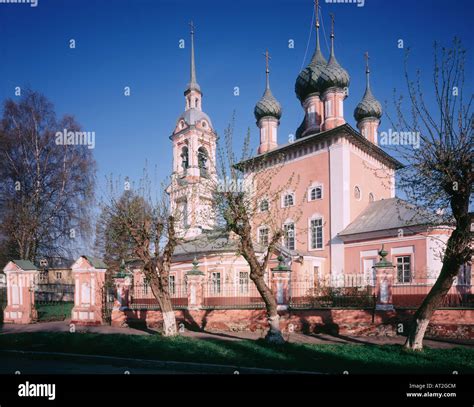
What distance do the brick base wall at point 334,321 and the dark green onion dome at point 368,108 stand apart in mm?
20942

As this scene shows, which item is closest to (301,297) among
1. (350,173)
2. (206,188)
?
(206,188)

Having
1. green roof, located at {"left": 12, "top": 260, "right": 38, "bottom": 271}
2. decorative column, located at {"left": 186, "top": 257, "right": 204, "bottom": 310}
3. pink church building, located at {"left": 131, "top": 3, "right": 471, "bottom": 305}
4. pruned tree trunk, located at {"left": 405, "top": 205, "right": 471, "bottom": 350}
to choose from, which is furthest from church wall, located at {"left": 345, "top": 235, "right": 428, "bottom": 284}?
green roof, located at {"left": 12, "top": 260, "right": 38, "bottom": 271}

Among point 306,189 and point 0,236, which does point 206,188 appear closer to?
point 306,189

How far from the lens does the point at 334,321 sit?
13492 millimetres

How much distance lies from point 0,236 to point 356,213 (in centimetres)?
2036

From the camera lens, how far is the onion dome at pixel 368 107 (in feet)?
100

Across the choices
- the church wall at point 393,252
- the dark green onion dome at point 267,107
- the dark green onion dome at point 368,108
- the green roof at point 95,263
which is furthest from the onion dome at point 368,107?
the green roof at point 95,263

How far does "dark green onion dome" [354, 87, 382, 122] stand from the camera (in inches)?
1203

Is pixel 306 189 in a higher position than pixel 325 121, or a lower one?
lower

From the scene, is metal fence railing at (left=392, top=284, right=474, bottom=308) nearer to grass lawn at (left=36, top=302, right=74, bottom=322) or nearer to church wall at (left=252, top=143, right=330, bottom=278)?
church wall at (left=252, top=143, right=330, bottom=278)

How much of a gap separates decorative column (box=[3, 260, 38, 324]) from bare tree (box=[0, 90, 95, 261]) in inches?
165

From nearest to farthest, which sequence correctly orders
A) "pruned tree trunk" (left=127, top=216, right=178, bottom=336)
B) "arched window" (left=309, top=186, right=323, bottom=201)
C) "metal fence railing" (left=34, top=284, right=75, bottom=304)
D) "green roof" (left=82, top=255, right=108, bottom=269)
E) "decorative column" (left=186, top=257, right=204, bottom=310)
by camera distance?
"pruned tree trunk" (left=127, top=216, right=178, bottom=336), "decorative column" (left=186, top=257, right=204, bottom=310), "green roof" (left=82, top=255, right=108, bottom=269), "arched window" (left=309, top=186, right=323, bottom=201), "metal fence railing" (left=34, top=284, right=75, bottom=304)

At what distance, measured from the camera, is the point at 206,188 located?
12898mm

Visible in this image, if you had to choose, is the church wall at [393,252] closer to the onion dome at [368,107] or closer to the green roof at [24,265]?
the onion dome at [368,107]
